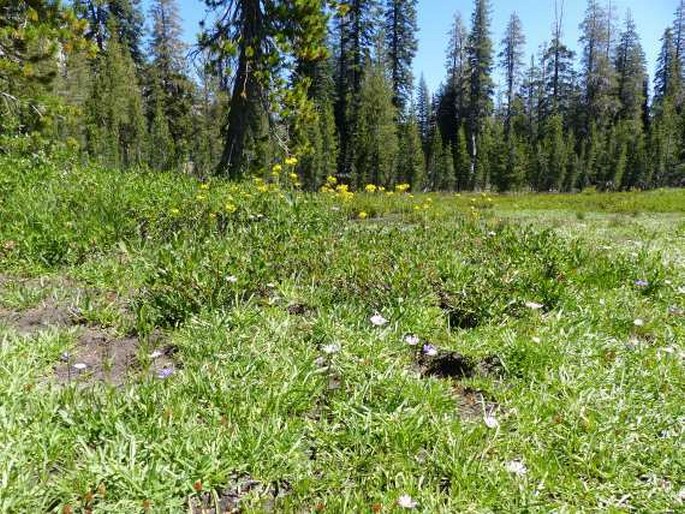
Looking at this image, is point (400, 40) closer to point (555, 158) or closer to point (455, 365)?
point (555, 158)

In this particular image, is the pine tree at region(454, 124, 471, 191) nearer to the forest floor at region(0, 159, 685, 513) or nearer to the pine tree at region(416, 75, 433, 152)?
the pine tree at region(416, 75, 433, 152)

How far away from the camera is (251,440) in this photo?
7.13ft

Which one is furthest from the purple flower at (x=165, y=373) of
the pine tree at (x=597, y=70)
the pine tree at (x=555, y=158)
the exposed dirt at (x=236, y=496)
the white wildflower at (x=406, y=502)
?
the pine tree at (x=597, y=70)

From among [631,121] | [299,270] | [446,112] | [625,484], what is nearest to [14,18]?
[299,270]

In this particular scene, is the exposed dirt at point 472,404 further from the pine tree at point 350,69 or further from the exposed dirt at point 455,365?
the pine tree at point 350,69

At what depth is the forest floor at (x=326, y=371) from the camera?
2029 mm

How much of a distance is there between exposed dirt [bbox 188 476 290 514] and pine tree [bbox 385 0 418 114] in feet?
188

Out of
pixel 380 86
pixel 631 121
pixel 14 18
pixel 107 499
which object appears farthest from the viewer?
pixel 631 121

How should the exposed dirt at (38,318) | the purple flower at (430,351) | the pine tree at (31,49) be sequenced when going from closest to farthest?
the purple flower at (430,351) → the exposed dirt at (38,318) → the pine tree at (31,49)

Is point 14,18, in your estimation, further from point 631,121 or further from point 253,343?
point 631,121

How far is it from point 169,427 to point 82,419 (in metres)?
0.42

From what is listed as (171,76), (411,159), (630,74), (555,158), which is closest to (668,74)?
(630,74)

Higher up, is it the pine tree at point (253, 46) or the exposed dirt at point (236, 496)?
the pine tree at point (253, 46)

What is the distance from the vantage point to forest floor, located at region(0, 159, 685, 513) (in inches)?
79.9
